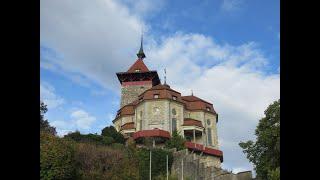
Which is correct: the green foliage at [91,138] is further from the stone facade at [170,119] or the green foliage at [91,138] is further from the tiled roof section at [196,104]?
the tiled roof section at [196,104]

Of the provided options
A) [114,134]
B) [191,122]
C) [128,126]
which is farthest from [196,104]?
[114,134]

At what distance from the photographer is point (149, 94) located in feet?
217

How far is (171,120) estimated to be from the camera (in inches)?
2554

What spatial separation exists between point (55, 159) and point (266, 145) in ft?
47.5

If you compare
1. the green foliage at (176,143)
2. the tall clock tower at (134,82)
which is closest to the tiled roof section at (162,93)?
the tall clock tower at (134,82)

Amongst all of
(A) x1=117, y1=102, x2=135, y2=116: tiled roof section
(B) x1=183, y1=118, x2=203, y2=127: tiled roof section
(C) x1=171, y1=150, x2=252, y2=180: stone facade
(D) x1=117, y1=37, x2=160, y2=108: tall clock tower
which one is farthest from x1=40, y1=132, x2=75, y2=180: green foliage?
(D) x1=117, y1=37, x2=160, y2=108: tall clock tower

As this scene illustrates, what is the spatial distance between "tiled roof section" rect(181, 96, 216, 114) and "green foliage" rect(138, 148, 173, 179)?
1963 cm

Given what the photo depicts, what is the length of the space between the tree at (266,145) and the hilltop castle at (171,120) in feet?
77.8

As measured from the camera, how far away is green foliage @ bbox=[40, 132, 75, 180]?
3419cm

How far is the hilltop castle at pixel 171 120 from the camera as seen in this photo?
61.9 meters

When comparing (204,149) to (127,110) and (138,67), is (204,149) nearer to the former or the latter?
(127,110)
